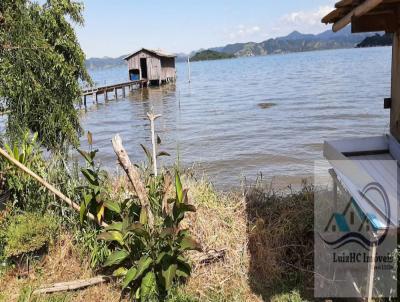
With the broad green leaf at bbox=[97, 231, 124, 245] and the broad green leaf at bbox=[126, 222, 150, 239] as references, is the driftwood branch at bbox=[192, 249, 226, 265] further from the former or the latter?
the broad green leaf at bbox=[97, 231, 124, 245]

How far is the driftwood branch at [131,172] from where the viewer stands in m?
4.60

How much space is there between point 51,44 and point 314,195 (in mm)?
4787

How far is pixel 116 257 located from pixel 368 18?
12.0 ft

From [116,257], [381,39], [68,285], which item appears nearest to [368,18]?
[116,257]

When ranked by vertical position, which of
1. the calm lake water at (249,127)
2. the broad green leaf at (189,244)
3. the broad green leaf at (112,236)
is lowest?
the calm lake water at (249,127)

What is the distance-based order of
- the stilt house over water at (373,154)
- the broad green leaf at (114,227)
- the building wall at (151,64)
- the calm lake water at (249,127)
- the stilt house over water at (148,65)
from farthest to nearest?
the building wall at (151,64)
the stilt house over water at (148,65)
the calm lake water at (249,127)
the broad green leaf at (114,227)
the stilt house over water at (373,154)

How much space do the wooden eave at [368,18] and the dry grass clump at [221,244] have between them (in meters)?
2.50

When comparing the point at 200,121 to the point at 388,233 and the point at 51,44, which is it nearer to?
the point at 51,44

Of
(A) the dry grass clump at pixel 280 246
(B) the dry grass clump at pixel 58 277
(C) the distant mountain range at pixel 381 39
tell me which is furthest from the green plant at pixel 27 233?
(C) the distant mountain range at pixel 381 39

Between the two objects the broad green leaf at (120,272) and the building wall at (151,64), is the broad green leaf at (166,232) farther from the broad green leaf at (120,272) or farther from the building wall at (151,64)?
the building wall at (151,64)

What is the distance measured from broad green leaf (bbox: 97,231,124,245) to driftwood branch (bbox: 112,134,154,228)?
356 millimetres

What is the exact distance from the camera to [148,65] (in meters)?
44.6

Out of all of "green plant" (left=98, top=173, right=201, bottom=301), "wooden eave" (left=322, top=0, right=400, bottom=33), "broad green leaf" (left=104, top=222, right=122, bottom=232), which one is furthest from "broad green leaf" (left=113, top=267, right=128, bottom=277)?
"wooden eave" (left=322, top=0, right=400, bottom=33)

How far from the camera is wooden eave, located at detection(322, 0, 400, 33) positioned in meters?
4.23
